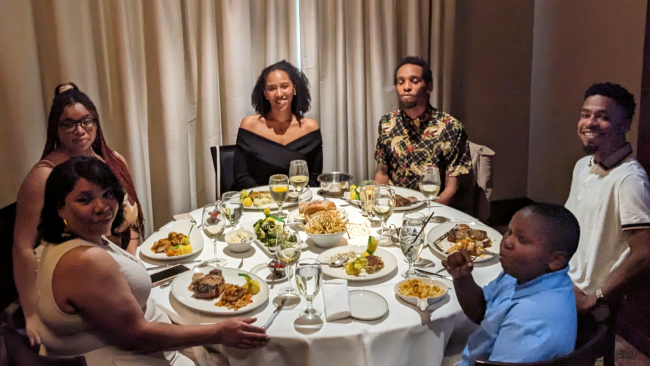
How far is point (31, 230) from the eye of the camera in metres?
0.88

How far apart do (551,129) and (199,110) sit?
1874 mm

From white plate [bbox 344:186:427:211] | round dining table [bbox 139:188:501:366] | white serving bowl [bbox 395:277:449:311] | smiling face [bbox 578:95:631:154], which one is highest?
smiling face [bbox 578:95:631:154]

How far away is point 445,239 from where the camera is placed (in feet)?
5.39

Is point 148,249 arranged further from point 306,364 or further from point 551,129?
point 551,129

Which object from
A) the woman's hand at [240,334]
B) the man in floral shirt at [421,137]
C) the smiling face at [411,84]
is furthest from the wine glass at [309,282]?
the smiling face at [411,84]

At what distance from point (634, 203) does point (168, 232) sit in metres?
1.44

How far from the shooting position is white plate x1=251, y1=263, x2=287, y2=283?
4.62 feet

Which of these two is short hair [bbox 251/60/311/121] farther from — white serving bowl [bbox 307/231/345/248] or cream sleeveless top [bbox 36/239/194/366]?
cream sleeveless top [bbox 36/239/194/366]

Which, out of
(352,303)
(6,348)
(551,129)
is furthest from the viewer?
(551,129)

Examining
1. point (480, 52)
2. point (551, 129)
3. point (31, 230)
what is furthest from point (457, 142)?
point (31, 230)

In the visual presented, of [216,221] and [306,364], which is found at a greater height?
[216,221]

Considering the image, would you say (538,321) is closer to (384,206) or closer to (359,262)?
(359,262)

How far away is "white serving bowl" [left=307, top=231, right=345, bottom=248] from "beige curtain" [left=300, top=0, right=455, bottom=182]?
5.24 feet

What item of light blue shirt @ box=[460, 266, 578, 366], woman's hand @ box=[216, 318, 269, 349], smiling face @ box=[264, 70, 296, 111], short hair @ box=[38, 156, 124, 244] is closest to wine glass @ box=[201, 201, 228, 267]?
woman's hand @ box=[216, 318, 269, 349]
